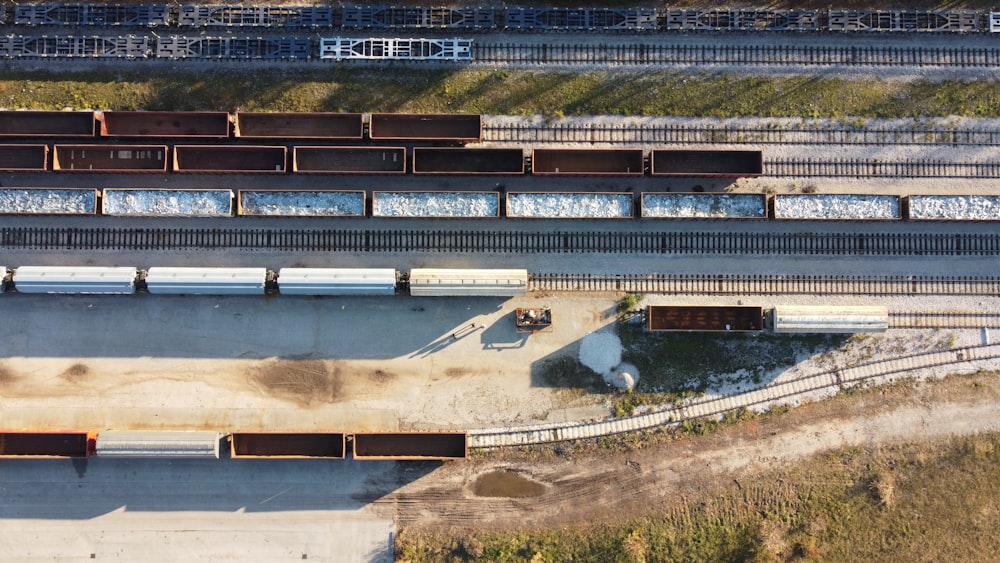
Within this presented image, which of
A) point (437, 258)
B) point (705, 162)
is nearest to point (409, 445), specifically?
point (437, 258)

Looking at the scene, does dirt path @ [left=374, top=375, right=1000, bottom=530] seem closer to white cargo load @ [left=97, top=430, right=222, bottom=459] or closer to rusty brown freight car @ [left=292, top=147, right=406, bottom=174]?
white cargo load @ [left=97, top=430, right=222, bottom=459]

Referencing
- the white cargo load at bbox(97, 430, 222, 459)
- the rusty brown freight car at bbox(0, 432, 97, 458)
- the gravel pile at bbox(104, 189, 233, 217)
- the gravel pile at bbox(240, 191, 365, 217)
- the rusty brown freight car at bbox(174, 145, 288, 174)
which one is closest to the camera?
the white cargo load at bbox(97, 430, 222, 459)

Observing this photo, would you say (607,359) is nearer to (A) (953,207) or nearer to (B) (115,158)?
(A) (953,207)

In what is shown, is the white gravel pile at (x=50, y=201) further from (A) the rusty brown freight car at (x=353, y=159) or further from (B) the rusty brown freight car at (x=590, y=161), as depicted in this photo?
(B) the rusty brown freight car at (x=590, y=161)

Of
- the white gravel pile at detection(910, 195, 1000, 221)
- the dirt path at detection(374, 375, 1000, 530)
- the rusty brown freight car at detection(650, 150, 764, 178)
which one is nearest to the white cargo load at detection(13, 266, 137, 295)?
the dirt path at detection(374, 375, 1000, 530)

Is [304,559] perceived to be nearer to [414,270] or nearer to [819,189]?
[414,270]

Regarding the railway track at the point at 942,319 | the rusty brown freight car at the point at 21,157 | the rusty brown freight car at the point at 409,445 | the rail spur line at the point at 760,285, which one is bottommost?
the rusty brown freight car at the point at 409,445

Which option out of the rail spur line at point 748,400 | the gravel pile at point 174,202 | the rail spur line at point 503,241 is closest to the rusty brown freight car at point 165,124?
the gravel pile at point 174,202
